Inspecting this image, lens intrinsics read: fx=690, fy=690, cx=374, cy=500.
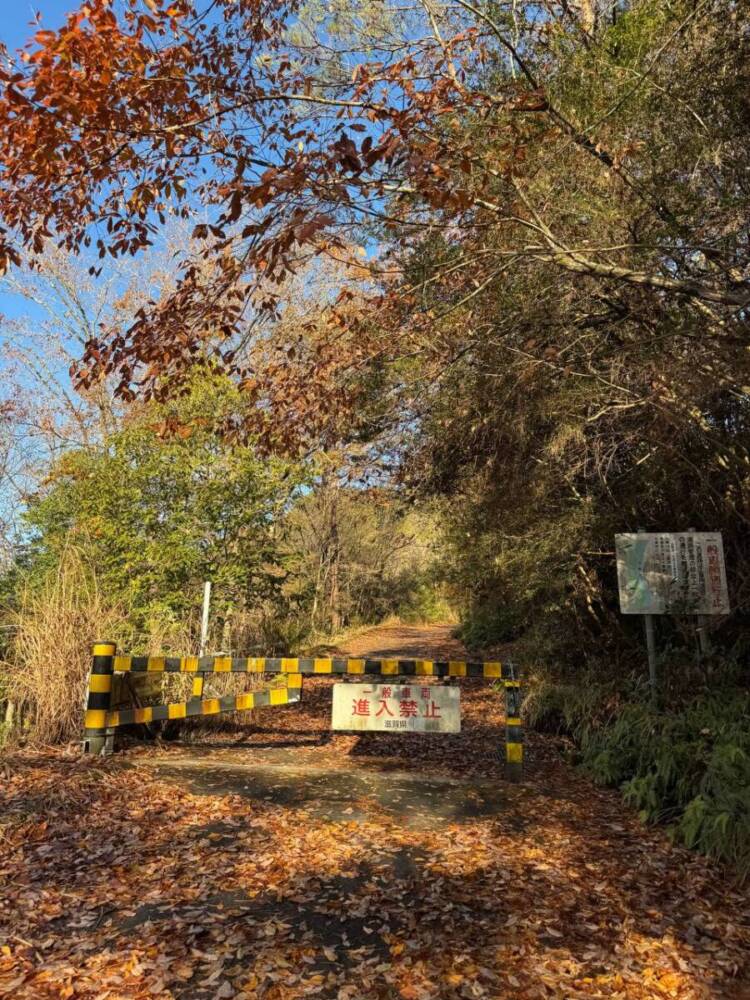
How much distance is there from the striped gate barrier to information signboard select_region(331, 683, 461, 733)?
18 centimetres

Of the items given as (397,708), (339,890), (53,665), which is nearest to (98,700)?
(53,665)

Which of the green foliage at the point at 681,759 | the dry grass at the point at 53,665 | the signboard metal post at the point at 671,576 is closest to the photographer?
the green foliage at the point at 681,759

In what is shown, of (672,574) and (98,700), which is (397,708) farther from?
(672,574)

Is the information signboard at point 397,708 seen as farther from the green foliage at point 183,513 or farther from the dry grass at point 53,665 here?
the green foliage at point 183,513

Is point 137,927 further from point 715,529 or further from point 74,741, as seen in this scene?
point 715,529

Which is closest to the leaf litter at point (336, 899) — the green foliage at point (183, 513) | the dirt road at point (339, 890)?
the dirt road at point (339, 890)

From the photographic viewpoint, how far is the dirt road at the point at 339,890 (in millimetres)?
3193

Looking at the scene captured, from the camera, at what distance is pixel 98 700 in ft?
21.1

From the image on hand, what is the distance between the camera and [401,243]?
270 inches

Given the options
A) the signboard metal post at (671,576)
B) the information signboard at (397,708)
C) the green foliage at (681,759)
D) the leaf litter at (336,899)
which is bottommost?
the leaf litter at (336,899)

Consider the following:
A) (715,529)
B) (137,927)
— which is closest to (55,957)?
(137,927)

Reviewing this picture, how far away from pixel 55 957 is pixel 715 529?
8.55 meters

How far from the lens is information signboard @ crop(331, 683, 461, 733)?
21.9ft

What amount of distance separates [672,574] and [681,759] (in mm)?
2523
